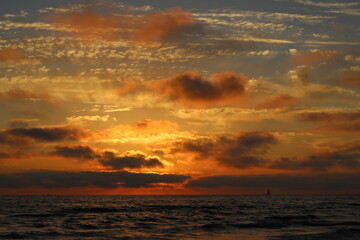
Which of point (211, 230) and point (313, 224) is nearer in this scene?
point (211, 230)

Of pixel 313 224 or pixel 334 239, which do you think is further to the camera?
pixel 313 224

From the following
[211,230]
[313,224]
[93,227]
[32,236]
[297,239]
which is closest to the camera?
[297,239]

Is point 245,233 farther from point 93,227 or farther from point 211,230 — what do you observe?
point 93,227

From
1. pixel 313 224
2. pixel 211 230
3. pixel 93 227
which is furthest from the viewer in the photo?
pixel 313 224

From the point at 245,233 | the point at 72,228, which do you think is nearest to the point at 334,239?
the point at 245,233

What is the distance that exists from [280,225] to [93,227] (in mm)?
22989

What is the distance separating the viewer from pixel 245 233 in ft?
126

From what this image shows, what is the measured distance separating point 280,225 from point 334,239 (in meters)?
13.4

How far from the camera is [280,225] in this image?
47094 mm

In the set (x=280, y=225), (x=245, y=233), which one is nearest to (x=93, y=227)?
(x=245, y=233)

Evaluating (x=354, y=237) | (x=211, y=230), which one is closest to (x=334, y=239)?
(x=354, y=237)

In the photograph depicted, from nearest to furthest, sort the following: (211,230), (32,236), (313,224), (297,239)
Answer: (297,239), (32,236), (211,230), (313,224)

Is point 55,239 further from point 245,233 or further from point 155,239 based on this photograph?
point 245,233

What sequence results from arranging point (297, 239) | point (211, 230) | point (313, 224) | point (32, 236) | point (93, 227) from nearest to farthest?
point (297, 239) < point (32, 236) < point (211, 230) < point (93, 227) < point (313, 224)
